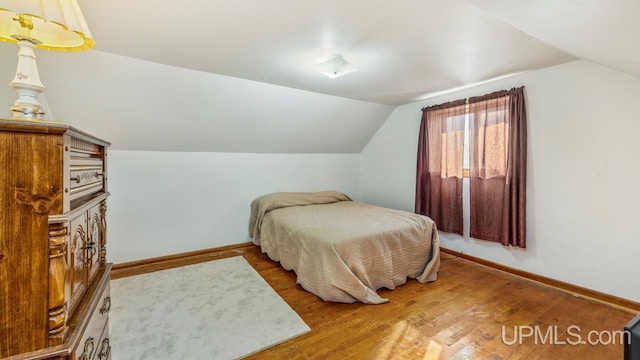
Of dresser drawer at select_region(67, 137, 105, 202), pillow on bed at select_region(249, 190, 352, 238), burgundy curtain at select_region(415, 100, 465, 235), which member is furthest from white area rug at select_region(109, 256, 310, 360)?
burgundy curtain at select_region(415, 100, 465, 235)

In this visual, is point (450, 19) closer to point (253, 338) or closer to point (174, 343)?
point (253, 338)

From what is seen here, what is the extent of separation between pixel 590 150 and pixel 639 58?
1.05 m

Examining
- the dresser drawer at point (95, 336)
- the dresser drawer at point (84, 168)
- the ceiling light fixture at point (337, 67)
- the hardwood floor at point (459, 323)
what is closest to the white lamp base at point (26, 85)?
the dresser drawer at point (84, 168)

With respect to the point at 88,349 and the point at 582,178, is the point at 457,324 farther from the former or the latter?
the point at 88,349

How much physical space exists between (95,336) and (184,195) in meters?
2.62

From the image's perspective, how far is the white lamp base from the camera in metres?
0.83

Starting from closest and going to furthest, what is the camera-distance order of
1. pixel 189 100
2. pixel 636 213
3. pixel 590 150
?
pixel 636 213
pixel 590 150
pixel 189 100

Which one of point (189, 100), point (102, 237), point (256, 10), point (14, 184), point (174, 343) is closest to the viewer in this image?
point (14, 184)

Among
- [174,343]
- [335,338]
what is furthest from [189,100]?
[335,338]

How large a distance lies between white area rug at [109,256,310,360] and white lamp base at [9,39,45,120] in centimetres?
155

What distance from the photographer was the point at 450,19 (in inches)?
64.9

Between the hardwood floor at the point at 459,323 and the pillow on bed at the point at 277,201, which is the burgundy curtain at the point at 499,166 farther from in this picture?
the pillow on bed at the point at 277,201

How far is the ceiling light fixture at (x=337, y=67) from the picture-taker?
2.23m

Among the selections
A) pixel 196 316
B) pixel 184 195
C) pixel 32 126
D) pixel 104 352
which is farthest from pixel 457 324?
pixel 184 195
